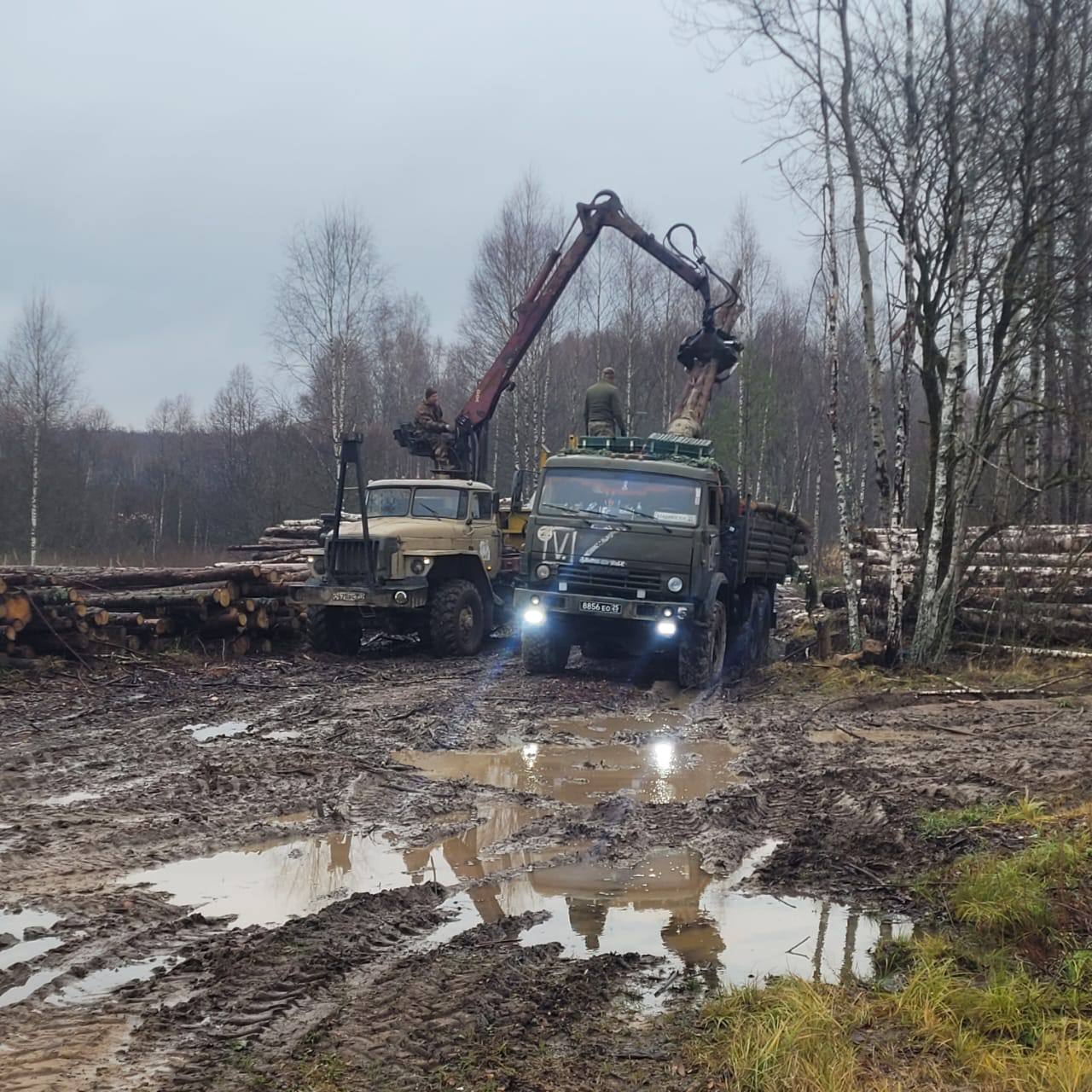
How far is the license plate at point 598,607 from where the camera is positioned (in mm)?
11125

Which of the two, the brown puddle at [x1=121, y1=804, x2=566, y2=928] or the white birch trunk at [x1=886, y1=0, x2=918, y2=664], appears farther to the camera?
the white birch trunk at [x1=886, y1=0, x2=918, y2=664]

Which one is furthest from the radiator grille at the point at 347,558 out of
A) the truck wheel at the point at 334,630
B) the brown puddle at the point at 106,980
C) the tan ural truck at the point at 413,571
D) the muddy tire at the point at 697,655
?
the brown puddle at the point at 106,980

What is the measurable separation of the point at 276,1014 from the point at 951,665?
34.0 feet

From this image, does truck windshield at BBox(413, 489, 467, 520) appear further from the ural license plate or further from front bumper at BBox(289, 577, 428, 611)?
the ural license plate

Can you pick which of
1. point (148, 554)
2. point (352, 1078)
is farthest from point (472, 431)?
point (148, 554)

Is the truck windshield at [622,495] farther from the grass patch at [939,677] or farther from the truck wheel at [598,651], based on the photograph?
the grass patch at [939,677]

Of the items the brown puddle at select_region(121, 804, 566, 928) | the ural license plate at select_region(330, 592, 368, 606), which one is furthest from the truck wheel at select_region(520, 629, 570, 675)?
the brown puddle at select_region(121, 804, 566, 928)

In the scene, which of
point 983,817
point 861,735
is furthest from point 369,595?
point 983,817

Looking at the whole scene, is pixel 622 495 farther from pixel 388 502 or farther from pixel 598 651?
pixel 388 502

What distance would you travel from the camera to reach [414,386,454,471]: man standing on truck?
16.1 metres

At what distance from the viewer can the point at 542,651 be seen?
38.3 ft

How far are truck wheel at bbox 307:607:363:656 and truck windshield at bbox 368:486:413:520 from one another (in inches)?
55.0

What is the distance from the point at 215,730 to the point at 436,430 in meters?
8.06

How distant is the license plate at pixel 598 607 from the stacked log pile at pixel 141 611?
15.6 ft
